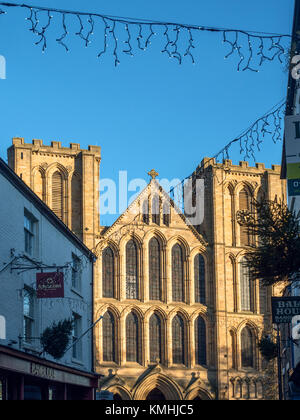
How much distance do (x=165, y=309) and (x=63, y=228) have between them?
3274 centimetres

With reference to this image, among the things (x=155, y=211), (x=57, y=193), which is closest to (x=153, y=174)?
(x=155, y=211)

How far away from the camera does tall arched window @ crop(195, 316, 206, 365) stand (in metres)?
60.2

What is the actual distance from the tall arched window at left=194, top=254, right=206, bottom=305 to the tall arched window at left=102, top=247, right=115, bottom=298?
681cm

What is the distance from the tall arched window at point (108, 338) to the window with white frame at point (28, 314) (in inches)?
1338

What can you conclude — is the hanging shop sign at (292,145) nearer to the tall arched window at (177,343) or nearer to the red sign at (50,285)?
the red sign at (50,285)

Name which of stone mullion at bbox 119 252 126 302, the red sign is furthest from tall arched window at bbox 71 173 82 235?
the red sign

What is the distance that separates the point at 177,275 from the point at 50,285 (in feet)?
132

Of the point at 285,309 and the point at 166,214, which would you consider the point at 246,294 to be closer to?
the point at 166,214

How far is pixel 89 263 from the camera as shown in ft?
108

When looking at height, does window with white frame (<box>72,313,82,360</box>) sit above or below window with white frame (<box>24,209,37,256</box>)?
below

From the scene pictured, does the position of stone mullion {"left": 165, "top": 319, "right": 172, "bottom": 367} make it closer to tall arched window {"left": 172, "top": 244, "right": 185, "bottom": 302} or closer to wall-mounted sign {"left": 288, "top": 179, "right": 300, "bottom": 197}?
tall arched window {"left": 172, "top": 244, "right": 185, "bottom": 302}
